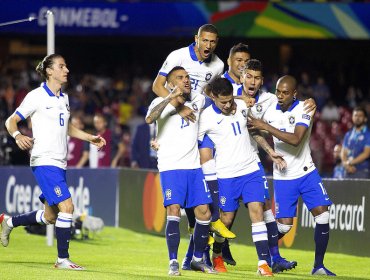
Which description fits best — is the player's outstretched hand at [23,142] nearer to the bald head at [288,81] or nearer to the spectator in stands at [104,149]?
the bald head at [288,81]

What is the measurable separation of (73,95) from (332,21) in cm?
660

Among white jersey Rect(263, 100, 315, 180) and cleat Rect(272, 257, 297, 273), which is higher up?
white jersey Rect(263, 100, 315, 180)

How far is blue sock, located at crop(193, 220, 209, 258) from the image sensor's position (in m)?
12.5

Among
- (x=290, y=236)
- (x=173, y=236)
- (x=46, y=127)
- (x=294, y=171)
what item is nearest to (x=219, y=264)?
(x=173, y=236)

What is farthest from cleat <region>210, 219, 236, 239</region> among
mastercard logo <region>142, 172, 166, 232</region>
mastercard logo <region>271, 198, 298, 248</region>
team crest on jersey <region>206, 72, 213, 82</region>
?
mastercard logo <region>142, 172, 166, 232</region>

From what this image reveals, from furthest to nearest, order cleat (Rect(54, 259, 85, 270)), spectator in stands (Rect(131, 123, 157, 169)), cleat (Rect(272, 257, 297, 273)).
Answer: spectator in stands (Rect(131, 123, 157, 169)), cleat (Rect(272, 257, 297, 273)), cleat (Rect(54, 259, 85, 270))

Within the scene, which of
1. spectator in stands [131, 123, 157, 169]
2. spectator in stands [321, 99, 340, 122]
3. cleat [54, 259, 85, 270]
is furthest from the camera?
spectator in stands [321, 99, 340, 122]

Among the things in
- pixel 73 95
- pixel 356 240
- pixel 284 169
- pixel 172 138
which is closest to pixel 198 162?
pixel 172 138

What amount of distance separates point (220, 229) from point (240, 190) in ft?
1.55

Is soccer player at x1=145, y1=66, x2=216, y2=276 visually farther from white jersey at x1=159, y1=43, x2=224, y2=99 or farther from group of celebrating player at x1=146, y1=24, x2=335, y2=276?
white jersey at x1=159, y1=43, x2=224, y2=99

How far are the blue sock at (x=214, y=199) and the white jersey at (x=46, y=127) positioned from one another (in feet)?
5.39

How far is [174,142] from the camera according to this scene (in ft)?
40.4

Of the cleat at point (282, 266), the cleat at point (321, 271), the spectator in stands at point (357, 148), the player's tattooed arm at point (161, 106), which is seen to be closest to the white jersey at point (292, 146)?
the cleat at point (282, 266)

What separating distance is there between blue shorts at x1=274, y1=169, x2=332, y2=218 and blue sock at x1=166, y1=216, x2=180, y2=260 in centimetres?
152
